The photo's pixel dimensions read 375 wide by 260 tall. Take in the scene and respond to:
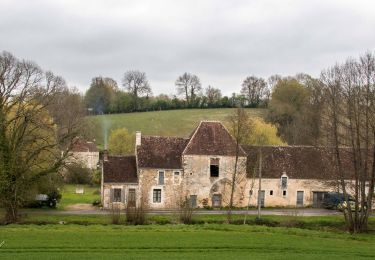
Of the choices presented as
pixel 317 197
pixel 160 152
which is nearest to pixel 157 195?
pixel 160 152

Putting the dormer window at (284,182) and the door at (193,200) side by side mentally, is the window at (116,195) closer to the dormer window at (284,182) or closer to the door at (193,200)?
the door at (193,200)

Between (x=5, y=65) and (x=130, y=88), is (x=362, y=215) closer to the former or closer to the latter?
(x=5, y=65)

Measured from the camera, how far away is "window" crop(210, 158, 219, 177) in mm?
45656

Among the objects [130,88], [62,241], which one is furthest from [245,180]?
[130,88]

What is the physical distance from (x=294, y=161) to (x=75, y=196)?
22.7 m

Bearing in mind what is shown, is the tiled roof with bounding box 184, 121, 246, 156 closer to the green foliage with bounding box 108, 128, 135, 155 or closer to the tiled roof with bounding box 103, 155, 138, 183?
the tiled roof with bounding box 103, 155, 138, 183

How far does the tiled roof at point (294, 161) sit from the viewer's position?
153 feet

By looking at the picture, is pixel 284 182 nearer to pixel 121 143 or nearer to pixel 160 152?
pixel 160 152

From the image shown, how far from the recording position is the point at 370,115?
3166 cm

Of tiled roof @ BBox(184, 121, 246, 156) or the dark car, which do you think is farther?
tiled roof @ BBox(184, 121, 246, 156)

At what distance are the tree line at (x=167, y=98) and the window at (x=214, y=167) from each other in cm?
5778

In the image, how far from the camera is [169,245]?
835 inches

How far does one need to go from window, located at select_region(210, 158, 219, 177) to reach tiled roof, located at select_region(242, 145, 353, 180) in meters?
2.99

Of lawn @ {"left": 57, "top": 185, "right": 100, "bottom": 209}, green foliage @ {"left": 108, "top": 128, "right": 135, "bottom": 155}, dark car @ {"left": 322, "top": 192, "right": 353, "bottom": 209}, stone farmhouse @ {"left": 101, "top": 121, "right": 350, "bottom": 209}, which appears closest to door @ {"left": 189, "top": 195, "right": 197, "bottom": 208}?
stone farmhouse @ {"left": 101, "top": 121, "right": 350, "bottom": 209}
